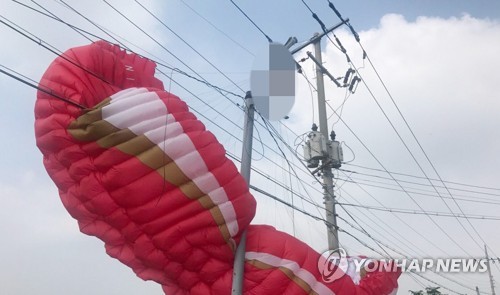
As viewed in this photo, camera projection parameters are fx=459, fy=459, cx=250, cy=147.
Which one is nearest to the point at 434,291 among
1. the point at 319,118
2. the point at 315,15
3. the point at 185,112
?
the point at 319,118

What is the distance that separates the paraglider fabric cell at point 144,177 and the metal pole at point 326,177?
339cm

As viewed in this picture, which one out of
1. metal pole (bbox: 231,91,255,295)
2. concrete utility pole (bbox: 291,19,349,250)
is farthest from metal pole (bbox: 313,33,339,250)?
metal pole (bbox: 231,91,255,295)

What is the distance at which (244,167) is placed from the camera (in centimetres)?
645

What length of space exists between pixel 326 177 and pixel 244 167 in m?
4.33

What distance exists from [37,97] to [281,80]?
328 cm

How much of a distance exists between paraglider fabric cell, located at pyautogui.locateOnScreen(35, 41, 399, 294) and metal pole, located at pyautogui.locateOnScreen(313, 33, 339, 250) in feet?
11.1

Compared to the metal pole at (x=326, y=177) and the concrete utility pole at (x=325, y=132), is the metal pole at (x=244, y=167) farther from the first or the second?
the metal pole at (x=326, y=177)

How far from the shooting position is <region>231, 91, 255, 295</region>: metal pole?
555 cm

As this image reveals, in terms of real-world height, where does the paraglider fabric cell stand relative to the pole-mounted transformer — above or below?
below

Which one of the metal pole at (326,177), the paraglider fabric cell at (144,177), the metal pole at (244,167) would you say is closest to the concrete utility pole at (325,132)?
the metal pole at (326,177)

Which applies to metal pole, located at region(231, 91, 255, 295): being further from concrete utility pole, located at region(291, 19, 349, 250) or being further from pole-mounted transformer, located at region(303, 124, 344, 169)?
pole-mounted transformer, located at region(303, 124, 344, 169)

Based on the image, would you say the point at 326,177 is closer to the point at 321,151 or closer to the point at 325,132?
the point at 321,151

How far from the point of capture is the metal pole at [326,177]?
905cm

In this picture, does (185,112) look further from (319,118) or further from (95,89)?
(319,118)
